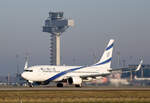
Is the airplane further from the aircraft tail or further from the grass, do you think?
the grass

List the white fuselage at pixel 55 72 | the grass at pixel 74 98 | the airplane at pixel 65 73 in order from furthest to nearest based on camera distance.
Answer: the airplane at pixel 65 73 < the white fuselage at pixel 55 72 < the grass at pixel 74 98

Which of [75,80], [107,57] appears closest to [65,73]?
[75,80]

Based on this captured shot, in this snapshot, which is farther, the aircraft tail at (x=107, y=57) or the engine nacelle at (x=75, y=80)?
the aircraft tail at (x=107, y=57)

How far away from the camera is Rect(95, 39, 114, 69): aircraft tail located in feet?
354

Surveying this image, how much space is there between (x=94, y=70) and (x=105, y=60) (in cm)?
518

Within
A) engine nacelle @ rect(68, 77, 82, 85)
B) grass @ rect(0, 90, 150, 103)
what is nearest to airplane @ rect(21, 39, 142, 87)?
engine nacelle @ rect(68, 77, 82, 85)

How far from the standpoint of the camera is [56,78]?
9925cm

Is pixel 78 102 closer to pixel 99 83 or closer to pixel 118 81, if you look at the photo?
pixel 118 81

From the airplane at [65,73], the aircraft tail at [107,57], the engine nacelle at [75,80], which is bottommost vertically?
the engine nacelle at [75,80]

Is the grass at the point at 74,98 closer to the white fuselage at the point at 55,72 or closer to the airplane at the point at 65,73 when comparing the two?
the white fuselage at the point at 55,72

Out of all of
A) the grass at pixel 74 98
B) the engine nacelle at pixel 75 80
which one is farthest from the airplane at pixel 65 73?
the grass at pixel 74 98

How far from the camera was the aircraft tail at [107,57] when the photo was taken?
108000 millimetres

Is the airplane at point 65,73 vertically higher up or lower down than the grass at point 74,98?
higher up

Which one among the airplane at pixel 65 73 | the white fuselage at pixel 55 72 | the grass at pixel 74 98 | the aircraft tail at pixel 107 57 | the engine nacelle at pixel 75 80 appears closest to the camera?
the grass at pixel 74 98
